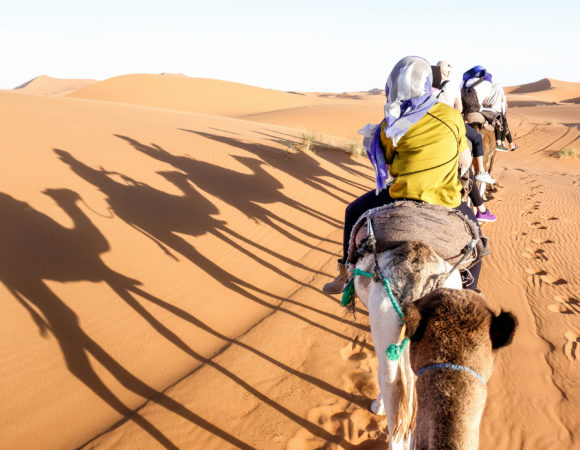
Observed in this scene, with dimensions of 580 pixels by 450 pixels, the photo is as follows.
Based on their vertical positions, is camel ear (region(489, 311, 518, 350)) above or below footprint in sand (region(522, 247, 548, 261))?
above

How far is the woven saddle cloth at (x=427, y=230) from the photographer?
2303 mm

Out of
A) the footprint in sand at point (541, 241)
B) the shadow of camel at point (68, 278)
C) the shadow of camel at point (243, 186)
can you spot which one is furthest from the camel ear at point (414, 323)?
the footprint in sand at point (541, 241)

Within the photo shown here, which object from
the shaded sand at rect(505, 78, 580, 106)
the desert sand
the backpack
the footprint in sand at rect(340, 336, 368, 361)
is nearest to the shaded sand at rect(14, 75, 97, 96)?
the shaded sand at rect(505, 78, 580, 106)

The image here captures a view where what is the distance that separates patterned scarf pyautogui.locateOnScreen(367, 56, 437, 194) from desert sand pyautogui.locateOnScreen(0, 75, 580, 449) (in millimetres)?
2319

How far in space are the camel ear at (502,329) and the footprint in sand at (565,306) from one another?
395 cm

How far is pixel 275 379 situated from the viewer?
3607mm

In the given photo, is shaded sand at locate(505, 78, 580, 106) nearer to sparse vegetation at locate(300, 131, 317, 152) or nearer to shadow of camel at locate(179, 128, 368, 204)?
sparse vegetation at locate(300, 131, 317, 152)

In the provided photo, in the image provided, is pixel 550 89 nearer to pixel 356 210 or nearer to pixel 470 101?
pixel 470 101

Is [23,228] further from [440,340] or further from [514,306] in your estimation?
[514,306]

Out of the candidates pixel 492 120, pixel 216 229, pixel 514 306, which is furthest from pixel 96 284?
pixel 492 120

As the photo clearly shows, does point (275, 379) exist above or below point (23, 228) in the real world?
below

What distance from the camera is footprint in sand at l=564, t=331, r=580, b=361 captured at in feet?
12.6

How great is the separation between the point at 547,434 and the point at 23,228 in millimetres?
6188

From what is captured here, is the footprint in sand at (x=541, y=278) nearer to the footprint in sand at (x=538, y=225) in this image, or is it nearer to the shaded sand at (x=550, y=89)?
the footprint in sand at (x=538, y=225)
